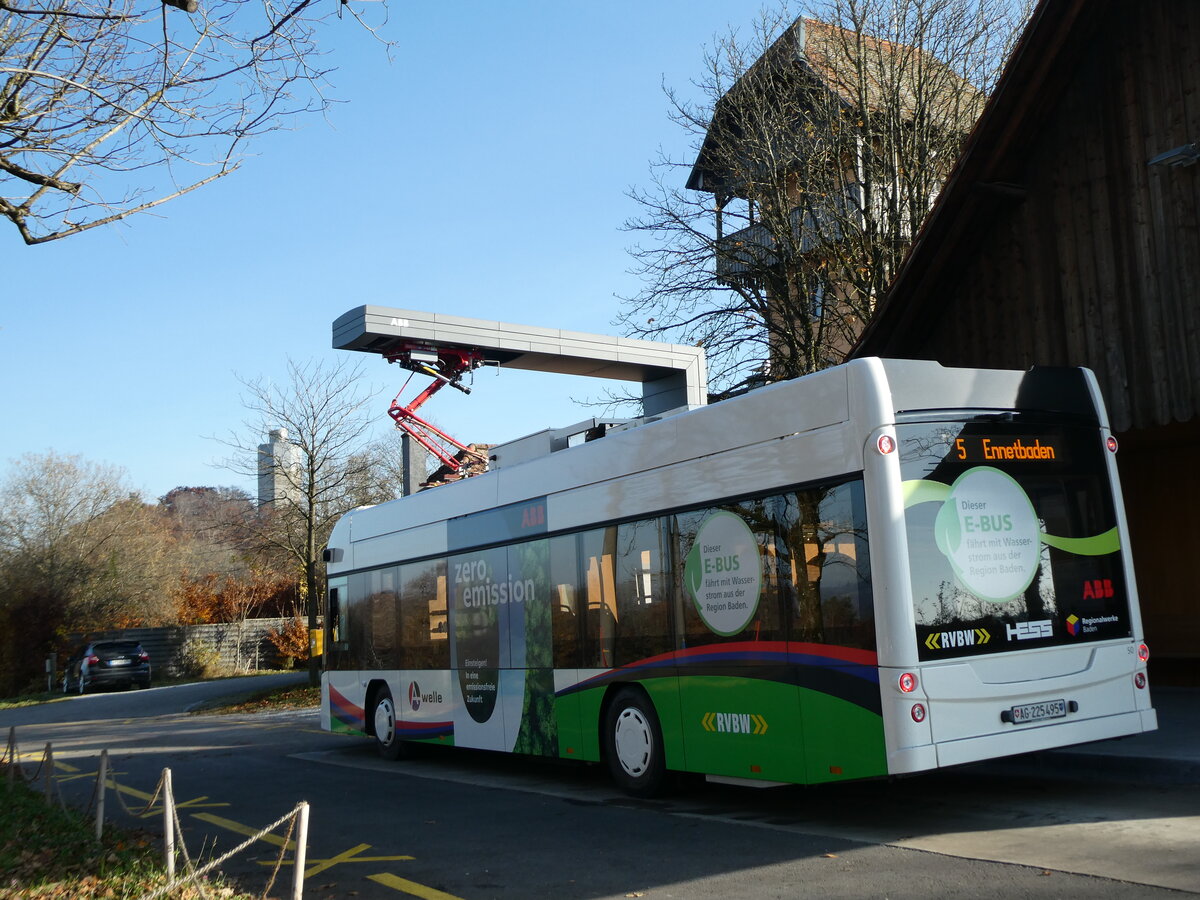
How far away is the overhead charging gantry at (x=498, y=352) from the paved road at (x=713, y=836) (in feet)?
27.5

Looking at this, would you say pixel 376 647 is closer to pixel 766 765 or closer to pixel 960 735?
pixel 766 765

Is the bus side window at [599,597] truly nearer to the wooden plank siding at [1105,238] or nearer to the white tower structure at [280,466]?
the wooden plank siding at [1105,238]

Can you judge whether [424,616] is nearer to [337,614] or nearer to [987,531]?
[337,614]

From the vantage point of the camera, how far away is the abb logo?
826cm

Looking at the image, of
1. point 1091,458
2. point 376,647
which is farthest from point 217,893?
point 376,647

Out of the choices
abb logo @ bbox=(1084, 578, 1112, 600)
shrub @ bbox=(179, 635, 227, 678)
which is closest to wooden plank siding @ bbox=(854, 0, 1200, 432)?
abb logo @ bbox=(1084, 578, 1112, 600)

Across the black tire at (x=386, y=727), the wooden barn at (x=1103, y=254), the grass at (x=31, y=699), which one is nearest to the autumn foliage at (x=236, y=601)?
the grass at (x=31, y=699)

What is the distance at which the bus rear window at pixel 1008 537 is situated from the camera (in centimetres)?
755

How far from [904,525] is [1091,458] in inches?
85.0

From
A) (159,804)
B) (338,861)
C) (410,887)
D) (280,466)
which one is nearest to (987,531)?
(410,887)

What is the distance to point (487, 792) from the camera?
11297 millimetres

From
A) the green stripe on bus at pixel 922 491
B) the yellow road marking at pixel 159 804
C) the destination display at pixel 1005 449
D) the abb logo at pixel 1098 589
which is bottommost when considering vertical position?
the yellow road marking at pixel 159 804

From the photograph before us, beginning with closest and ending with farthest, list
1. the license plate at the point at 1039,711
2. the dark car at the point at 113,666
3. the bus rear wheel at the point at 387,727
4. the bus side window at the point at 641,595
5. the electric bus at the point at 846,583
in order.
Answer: the electric bus at the point at 846,583 < the license plate at the point at 1039,711 < the bus side window at the point at 641,595 < the bus rear wheel at the point at 387,727 < the dark car at the point at 113,666

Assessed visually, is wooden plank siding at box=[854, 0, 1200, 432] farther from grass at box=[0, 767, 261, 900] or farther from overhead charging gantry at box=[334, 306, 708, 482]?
grass at box=[0, 767, 261, 900]
